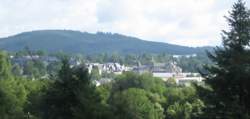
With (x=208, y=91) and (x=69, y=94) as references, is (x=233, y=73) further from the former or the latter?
(x=69, y=94)

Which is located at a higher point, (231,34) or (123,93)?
(231,34)

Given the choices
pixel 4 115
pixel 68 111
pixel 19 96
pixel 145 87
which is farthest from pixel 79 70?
pixel 145 87

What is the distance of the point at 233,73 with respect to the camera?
30.6m

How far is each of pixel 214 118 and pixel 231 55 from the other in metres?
2.97

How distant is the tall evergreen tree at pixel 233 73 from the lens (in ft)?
99.1

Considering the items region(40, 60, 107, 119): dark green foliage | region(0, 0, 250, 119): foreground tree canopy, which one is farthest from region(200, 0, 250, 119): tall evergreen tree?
region(40, 60, 107, 119): dark green foliage

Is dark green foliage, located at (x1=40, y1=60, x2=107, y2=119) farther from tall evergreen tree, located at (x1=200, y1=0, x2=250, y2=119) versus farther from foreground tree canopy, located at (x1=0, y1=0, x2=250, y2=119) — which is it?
tall evergreen tree, located at (x1=200, y1=0, x2=250, y2=119)

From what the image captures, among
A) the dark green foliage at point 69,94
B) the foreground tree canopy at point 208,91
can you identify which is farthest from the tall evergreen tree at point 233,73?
the dark green foliage at point 69,94

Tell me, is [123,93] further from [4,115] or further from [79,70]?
[4,115]

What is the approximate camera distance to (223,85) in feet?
102

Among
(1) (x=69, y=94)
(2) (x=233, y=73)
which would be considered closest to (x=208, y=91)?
(2) (x=233, y=73)

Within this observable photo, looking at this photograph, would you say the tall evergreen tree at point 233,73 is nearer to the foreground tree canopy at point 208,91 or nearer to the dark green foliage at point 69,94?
the foreground tree canopy at point 208,91

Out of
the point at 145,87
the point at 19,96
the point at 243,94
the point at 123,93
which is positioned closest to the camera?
the point at 243,94

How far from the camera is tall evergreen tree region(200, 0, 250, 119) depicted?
3020 centimetres
